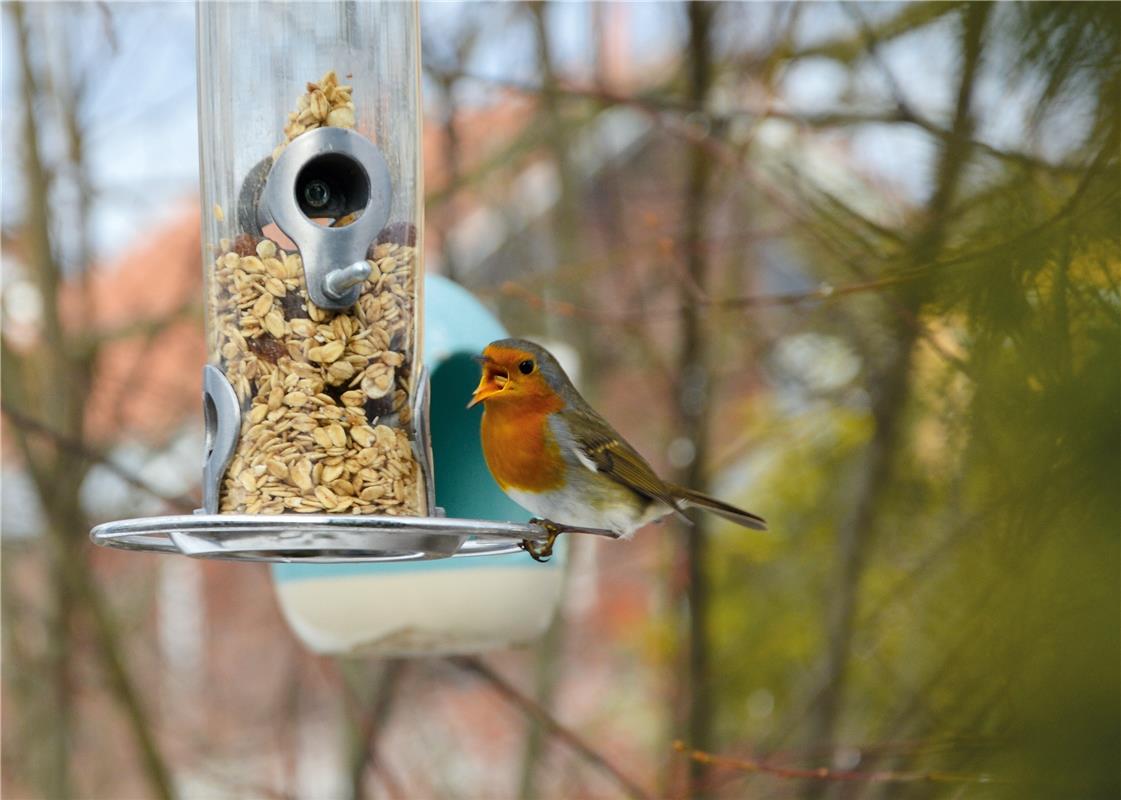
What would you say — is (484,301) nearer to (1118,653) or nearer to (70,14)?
(70,14)

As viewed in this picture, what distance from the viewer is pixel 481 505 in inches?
151

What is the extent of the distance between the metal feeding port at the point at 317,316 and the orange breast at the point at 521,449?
0.23m

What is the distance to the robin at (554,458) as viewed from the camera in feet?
11.4

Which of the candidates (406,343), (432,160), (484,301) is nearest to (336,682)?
(484,301)

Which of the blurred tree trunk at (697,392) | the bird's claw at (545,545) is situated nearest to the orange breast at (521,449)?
the bird's claw at (545,545)

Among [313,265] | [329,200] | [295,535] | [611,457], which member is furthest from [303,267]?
[611,457]

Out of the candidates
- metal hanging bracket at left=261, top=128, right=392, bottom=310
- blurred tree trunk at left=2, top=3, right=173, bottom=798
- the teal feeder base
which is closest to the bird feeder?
metal hanging bracket at left=261, top=128, right=392, bottom=310

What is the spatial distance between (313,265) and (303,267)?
2cm

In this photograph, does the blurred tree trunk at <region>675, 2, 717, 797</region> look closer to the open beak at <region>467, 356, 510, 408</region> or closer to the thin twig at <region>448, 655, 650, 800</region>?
the thin twig at <region>448, 655, 650, 800</region>

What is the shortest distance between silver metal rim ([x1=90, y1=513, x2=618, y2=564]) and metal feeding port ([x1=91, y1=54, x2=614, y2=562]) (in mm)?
201

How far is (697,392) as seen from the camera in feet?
17.6

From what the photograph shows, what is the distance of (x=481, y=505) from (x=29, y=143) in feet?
9.15

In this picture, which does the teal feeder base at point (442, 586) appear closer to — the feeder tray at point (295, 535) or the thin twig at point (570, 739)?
the thin twig at point (570, 739)

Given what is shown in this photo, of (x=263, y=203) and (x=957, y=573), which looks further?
(x=263, y=203)
